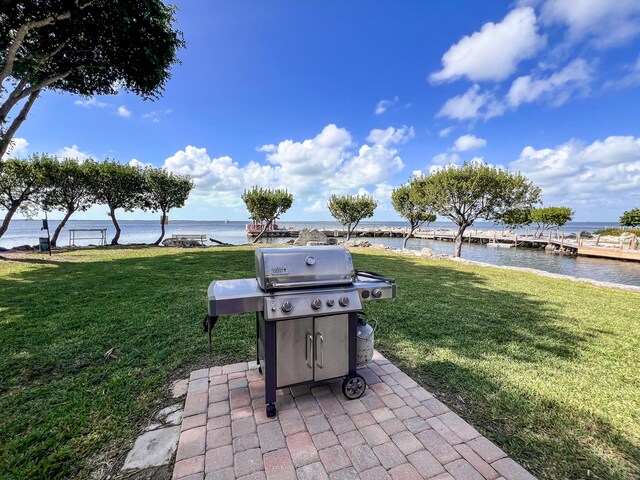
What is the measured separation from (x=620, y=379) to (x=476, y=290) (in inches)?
161

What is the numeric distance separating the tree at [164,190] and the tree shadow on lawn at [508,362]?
60.6 ft

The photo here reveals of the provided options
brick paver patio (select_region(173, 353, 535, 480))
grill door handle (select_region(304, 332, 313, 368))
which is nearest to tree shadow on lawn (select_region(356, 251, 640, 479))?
brick paver patio (select_region(173, 353, 535, 480))

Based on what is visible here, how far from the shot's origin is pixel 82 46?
7844 mm

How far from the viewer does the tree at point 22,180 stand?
1328 cm

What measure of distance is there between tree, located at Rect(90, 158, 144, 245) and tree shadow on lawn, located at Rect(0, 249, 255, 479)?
40.2 ft

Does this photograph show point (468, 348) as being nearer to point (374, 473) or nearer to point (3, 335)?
point (374, 473)

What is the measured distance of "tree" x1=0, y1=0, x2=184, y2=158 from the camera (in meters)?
6.64

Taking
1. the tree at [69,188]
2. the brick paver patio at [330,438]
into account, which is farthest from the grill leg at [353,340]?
the tree at [69,188]

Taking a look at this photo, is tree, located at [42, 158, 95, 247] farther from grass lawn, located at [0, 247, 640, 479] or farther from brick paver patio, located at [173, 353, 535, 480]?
brick paver patio, located at [173, 353, 535, 480]

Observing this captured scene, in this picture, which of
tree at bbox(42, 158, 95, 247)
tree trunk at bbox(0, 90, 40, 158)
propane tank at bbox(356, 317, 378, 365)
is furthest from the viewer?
tree at bbox(42, 158, 95, 247)

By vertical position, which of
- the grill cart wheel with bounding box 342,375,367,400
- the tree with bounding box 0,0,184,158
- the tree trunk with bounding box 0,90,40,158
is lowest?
the grill cart wheel with bounding box 342,375,367,400

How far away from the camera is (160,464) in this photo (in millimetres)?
1824

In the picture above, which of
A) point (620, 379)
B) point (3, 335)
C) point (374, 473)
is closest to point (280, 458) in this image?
point (374, 473)

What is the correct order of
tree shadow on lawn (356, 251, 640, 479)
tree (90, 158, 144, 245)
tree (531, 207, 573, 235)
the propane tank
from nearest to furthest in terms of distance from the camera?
tree shadow on lawn (356, 251, 640, 479)
the propane tank
tree (90, 158, 144, 245)
tree (531, 207, 573, 235)
